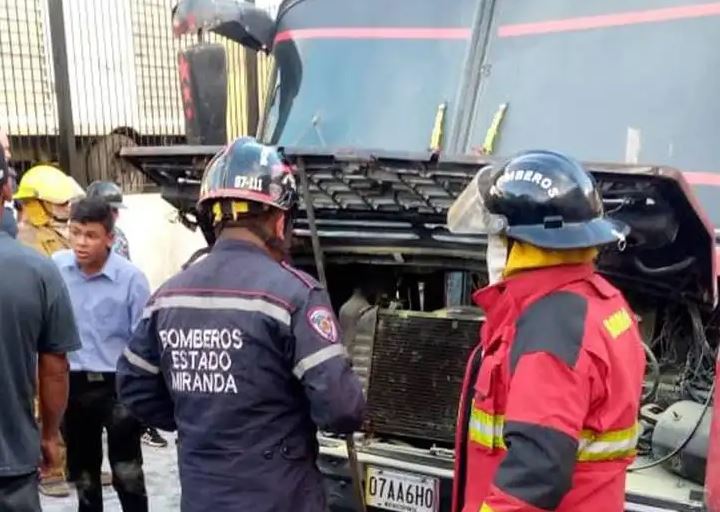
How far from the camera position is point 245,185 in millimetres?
2895

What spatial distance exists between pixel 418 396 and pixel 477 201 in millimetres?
1290

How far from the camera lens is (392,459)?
374cm

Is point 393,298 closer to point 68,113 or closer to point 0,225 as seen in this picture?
point 0,225

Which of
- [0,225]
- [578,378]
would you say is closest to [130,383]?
[0,225]

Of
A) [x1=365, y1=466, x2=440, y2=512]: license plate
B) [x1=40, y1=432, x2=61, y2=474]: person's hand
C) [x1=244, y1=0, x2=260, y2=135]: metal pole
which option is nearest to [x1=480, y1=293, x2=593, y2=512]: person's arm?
[x1=365, y1=466, x2=440, y2=512]: license plate

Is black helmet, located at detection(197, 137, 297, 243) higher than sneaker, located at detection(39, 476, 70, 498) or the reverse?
higher

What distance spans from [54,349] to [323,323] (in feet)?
3.21

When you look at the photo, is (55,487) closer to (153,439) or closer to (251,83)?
(153,439)

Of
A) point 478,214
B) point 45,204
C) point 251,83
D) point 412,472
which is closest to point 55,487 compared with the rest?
point 45,204

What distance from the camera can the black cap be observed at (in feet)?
7.72

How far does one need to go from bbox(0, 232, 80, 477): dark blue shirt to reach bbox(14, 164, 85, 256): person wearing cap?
2.51m

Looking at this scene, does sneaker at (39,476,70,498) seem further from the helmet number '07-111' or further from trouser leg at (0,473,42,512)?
the helmet number '07-111'

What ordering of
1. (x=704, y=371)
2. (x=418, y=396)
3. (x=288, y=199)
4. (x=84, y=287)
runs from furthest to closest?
(x=84, y=287), (x=418, y=396), (x=704, y=371), (x=288, y=199)

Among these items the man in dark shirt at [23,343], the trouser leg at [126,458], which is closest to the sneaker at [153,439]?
the trouser leg at [126,458]
